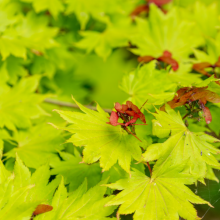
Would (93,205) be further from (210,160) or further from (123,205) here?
(210,160)

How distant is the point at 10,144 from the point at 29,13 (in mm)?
885

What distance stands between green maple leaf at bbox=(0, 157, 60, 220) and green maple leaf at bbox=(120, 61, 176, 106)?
0.52 metres

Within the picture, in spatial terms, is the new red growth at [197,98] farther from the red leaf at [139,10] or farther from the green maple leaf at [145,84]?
the red leaf at [139,10]

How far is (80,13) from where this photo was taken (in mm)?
1456

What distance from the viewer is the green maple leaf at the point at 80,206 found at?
0.74m

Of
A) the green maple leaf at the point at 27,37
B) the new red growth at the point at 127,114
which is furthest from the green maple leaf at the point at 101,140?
the green maple leaf at the point at 27,37

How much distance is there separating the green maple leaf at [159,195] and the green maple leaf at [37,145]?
0.40 m

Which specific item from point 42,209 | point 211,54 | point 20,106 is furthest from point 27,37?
point 211,54

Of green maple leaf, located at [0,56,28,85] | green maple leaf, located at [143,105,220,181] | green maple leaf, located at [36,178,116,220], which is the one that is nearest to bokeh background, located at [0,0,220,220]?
green maple leaf, located at [0,56,28,85]

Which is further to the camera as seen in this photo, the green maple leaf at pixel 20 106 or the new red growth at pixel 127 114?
the green maple leaf at pixel 20 106

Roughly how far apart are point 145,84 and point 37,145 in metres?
0.62

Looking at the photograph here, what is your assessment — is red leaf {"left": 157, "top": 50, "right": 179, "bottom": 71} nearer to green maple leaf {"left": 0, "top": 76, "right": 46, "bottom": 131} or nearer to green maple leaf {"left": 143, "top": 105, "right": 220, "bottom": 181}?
green maple leaf {"left": 143, "top": 105, "right": 220, "bottom": 181}

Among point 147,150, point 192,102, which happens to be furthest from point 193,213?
point 192,102

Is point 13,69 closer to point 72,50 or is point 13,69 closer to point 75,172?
point 72,50
